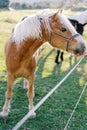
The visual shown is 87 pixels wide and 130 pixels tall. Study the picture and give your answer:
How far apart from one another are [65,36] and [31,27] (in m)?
0.41

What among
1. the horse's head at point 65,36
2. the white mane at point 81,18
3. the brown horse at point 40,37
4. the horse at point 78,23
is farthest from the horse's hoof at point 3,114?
the white mane at point 81,18

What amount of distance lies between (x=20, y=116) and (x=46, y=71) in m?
3.12

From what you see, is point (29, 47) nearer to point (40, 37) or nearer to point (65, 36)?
point (40, 37)

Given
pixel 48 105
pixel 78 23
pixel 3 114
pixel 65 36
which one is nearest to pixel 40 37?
pixel 65 36

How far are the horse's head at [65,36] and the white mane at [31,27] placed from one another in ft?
0.32

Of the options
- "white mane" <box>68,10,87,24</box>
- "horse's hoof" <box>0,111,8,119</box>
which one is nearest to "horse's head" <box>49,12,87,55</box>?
"horse's hoof" <box>0,111,8,119</box>

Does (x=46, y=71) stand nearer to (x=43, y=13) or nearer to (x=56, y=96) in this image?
(x=56, y=96)

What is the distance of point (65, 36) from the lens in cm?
358

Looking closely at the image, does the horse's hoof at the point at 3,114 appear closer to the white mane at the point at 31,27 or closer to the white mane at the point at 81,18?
the white mane at the point at 31,27

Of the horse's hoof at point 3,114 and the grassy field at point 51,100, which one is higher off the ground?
the horse's hoof at point 3,114

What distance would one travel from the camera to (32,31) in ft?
12.0

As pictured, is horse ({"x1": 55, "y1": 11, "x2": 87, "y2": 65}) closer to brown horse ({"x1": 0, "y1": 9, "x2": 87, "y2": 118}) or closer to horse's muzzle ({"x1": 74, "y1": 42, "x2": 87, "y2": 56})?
brown horse ({"x1": 0, "y1": 9, "x2": 87, "y2": 118})

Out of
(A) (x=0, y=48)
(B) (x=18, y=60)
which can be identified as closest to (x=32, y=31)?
(B) (x=18, y=60)

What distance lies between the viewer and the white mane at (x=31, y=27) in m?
3.60
